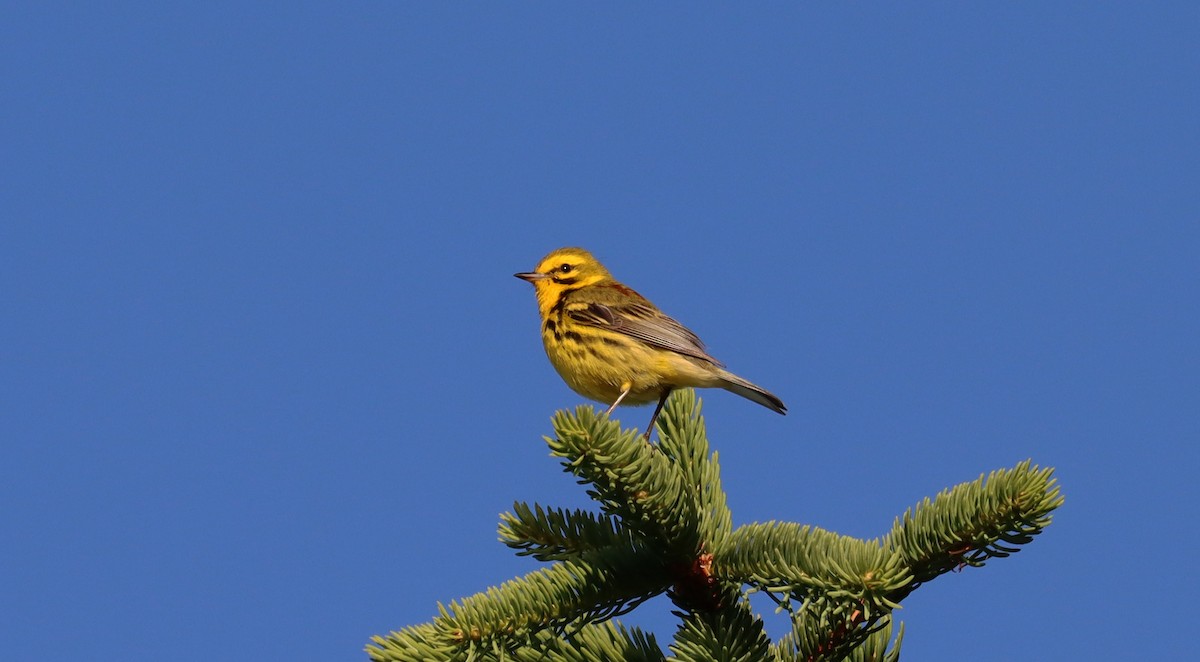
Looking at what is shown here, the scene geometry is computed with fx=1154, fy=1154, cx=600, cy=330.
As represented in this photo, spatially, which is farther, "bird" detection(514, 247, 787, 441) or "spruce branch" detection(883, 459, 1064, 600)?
"bird" detection(514, 247, 787, 441)

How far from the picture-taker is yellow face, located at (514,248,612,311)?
31.1 ft

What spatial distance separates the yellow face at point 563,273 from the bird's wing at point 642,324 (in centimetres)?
72

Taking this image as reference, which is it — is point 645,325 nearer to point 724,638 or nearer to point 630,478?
point 630,478

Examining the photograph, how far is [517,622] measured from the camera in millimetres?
4191

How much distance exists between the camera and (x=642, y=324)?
8.45 metres

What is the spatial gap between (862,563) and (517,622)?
4.10 feet

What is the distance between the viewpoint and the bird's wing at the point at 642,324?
8.15m

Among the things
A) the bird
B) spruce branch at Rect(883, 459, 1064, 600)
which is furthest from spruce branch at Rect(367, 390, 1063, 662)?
the bird

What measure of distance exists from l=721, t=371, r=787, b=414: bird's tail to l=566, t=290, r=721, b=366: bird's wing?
149 mm

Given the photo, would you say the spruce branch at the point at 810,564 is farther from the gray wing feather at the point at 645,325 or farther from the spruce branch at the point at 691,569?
the gray wing feather at the point at 645,325

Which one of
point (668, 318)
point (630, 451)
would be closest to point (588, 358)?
point (668, 318)

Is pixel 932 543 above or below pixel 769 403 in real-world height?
below

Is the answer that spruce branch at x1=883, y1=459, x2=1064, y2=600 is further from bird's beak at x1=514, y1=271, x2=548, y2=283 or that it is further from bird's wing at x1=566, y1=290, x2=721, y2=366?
bird's beak at x1=514, y1=271, x2=548, y2=283

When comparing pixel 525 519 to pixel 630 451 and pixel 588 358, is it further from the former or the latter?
pixel 588 358
